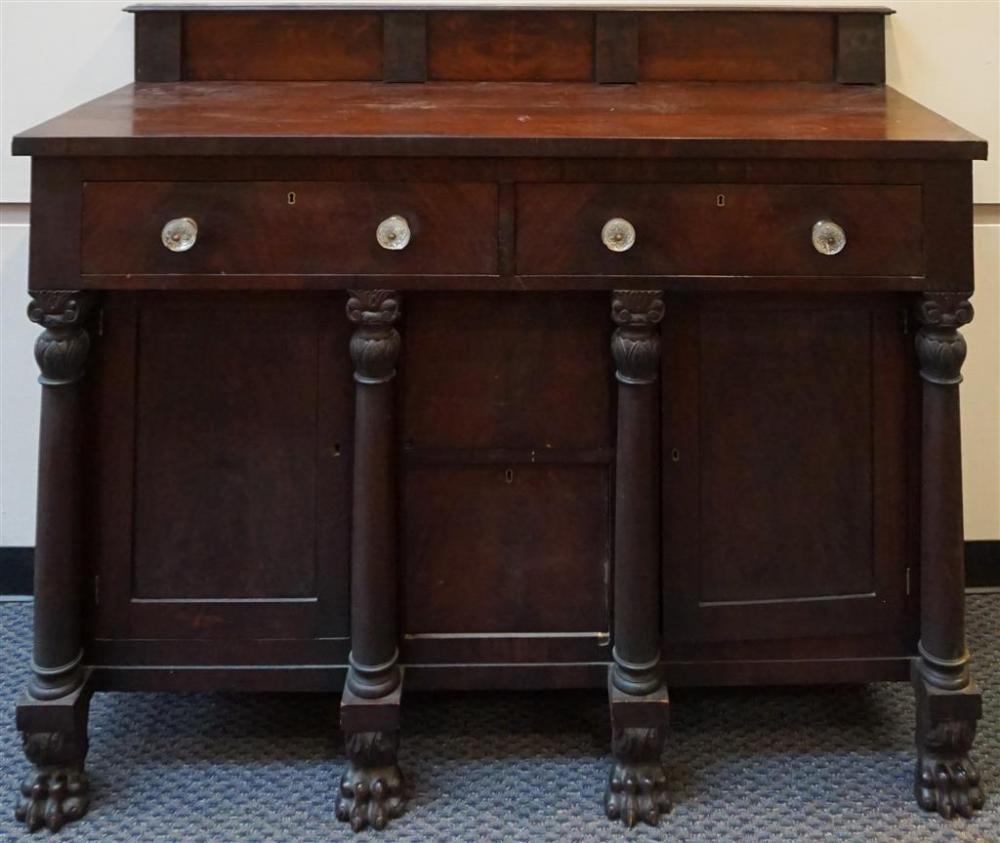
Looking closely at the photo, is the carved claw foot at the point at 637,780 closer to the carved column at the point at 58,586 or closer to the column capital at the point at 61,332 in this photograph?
the carved column at the point at 58,586

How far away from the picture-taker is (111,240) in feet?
3.67

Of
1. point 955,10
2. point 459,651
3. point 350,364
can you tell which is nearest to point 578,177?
point 350,364

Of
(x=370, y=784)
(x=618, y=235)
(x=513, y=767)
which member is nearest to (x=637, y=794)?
(x=513, y=767)

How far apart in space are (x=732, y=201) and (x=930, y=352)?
289mm

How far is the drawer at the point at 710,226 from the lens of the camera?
112 cm

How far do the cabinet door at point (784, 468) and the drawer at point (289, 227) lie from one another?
272mm

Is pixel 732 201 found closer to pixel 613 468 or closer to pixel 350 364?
pixel 613 468

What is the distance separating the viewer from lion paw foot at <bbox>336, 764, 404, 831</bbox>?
120 centimetres

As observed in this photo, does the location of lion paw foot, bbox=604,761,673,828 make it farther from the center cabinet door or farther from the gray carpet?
the center cabinet door

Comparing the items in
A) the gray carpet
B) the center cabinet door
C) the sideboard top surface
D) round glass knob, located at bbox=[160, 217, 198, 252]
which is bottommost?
the gray carpet

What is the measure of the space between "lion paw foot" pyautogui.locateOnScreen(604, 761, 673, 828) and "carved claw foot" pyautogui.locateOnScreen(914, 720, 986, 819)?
1.02ft

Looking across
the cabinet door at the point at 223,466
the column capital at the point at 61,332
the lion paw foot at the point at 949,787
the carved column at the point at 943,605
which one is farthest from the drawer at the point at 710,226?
the lion paw foot at the point at 949,787

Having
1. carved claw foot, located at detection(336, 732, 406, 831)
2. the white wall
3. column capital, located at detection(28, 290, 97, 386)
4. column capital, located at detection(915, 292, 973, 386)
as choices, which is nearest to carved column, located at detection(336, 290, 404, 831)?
carved claw foot, located at detection(336, 732, 406, 831)

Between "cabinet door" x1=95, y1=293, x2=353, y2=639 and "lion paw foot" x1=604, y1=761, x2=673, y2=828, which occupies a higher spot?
"cabinet door" x1=95, y1=293, x2=353, y2=639
